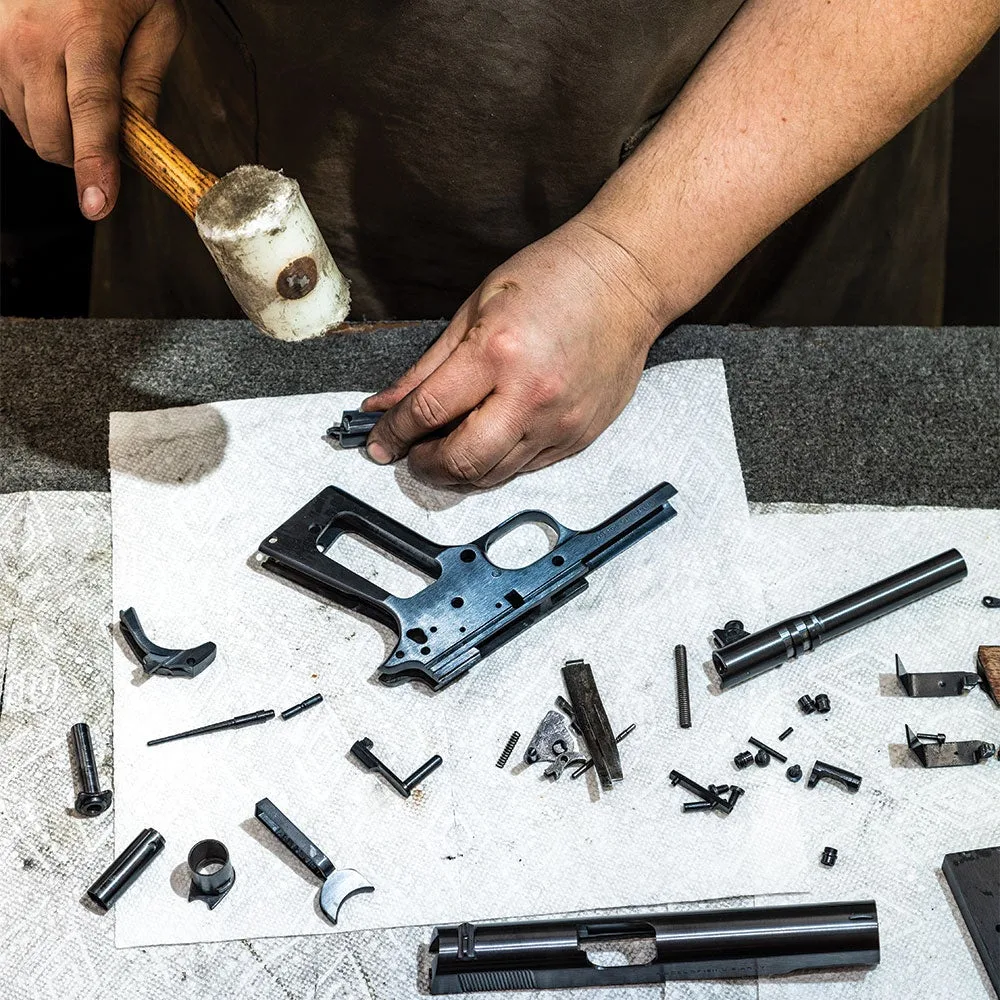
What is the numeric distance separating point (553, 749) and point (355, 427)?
0.45 m

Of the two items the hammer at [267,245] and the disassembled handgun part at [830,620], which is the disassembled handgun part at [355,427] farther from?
the disassembled handgun part at [830,620]

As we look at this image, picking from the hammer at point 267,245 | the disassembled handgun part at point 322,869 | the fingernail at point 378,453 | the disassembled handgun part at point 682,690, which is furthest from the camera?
the fingernail at point 378,453

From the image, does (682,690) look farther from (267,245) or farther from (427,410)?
(267,245)

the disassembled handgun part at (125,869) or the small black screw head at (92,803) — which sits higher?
the small black screw head at (92,803)

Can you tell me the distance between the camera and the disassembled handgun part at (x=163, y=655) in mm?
1242

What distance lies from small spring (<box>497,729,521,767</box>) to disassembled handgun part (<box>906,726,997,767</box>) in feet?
1.34

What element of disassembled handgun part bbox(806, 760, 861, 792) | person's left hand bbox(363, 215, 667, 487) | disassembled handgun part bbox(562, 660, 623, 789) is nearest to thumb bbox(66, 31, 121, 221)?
person's left hand bbox(363, 215, 667, 487)

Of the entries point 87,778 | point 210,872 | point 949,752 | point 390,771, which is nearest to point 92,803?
point 87,778

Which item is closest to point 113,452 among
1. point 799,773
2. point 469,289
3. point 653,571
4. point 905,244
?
point 469,289

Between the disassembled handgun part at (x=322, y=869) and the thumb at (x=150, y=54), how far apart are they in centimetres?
83

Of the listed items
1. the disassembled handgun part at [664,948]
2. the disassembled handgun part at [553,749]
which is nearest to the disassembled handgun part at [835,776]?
the disassembled handgun part at [664,948]

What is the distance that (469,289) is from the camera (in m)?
1.65

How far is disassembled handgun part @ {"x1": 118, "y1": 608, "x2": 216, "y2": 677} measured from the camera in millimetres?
1242

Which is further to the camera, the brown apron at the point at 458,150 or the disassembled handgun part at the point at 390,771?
the brown apron at the point at 458,150
